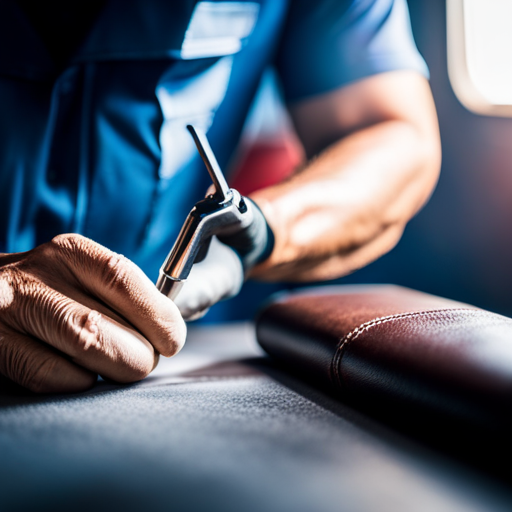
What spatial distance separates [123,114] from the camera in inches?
28.5

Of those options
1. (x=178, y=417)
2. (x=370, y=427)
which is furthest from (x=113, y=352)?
(x=370, y=427)

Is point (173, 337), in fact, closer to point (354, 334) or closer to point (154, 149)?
point (354, 334)

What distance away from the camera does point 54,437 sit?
11.9 inches

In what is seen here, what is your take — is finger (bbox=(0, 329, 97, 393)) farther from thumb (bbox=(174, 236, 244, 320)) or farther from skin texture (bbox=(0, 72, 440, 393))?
thumb (bbox=(174, 236, 244, 320))

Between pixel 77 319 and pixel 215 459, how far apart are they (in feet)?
0.51

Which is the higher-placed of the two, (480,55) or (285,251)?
(480,55)

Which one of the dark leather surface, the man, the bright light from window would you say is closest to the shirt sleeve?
the man

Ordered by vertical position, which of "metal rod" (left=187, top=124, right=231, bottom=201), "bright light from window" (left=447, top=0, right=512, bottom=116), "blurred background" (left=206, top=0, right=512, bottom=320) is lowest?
"blurred background" (left=206, top=0, right=512, bottom=320)

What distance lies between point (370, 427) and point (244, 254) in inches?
Answer: 12.1

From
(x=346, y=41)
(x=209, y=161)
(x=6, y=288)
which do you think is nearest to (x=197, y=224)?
(x=209, y=161)

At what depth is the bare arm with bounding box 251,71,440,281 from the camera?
80 centimetres

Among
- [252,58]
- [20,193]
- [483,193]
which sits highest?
[252,58]

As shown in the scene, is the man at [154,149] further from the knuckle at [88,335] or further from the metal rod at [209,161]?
the metal rod at [209,161]

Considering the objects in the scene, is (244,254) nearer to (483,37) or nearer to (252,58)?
(252,58)
